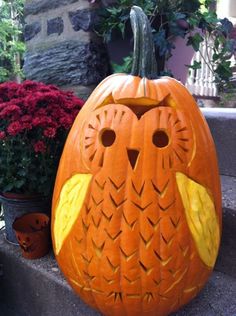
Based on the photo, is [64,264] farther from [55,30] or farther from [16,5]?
[16,5]

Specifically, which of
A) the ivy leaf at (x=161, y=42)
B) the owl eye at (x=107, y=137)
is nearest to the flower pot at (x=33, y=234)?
the owl eye at (x=107, y=137)

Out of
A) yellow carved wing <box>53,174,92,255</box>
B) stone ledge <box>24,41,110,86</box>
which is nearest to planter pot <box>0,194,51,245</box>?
yellow carved wing <box>53,174,92,255</box>

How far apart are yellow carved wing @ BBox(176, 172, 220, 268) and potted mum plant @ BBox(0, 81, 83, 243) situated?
0.49 meters

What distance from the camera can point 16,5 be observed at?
19.0 feet

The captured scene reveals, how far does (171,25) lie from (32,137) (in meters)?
0.89

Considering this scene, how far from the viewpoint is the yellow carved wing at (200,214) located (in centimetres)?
80

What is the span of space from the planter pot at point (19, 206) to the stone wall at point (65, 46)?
2.21 feet

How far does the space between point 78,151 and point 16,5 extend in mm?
5781

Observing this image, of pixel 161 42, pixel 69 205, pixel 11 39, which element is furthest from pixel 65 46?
pixel 11 39

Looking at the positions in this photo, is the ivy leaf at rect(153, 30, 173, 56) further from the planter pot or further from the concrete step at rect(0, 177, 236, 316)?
the planter pot

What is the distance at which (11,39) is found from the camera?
246 inches

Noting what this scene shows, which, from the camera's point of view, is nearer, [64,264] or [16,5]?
[64,264]

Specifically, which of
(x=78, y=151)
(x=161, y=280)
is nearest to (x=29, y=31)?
(x=78, y=151)

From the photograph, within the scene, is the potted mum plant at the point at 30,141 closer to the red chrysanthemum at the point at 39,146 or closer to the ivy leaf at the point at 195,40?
the red chrysanthemum at the point at 39,146
